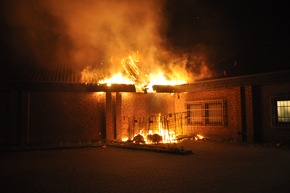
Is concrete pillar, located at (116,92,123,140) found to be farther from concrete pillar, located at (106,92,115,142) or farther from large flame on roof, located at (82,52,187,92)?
large flame on roof, located at (82,52,187,92)

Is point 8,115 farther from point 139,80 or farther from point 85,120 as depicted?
point 139,80

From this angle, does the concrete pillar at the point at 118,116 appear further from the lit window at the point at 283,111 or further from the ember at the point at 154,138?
the lit window at the point at 283,111

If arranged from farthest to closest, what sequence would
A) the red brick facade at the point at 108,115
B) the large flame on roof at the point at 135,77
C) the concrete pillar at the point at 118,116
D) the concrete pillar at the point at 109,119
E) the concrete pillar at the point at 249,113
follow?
1. the large flame on roof at the point at 135,77
2. the concrete pillar at the point at 118,116
3. the concrete pillar at the point at 109,119
4. the concrete pillar at the point at 249,113
5. the red brick facade at the point at 108,115

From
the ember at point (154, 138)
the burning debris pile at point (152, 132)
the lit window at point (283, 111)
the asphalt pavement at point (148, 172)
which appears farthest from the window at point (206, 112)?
the asphalt pavement at point (148, 172)

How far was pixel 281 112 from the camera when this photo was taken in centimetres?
1500

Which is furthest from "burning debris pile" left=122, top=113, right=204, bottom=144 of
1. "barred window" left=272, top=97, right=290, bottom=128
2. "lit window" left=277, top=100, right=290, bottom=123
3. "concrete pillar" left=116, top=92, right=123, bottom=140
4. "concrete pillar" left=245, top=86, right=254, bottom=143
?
"lit window" left=277, top=100, right=290, bottom=123

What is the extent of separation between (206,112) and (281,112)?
15.4 feet

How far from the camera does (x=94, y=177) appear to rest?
8.20 metres

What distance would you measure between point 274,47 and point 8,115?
16725 millimetres

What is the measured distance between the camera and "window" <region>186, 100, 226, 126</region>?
692 inches

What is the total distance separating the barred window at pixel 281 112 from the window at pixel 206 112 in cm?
294

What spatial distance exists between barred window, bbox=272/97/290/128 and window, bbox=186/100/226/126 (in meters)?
2.94

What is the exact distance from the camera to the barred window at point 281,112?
14711 millimetres

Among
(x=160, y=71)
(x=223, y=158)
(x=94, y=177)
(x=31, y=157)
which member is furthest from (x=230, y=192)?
(x=160, y=71)
